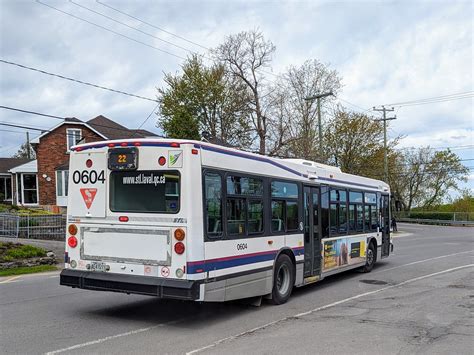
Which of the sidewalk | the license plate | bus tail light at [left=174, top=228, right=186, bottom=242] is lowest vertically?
the sidewalk

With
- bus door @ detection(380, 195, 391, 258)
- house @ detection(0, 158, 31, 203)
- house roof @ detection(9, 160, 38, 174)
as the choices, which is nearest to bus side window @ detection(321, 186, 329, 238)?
bus door @ detection(380, 195, 391, 258)

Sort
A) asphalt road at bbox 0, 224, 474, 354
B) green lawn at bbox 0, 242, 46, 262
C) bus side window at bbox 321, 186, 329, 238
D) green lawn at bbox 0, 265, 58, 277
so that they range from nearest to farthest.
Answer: asphalt road at bbox 0, 224, 474, 354, bus side window at bbox 321, 186, 329, 238, green lawn at bbox 0, 265, 58, 277, green lawn at bbox 0, 242, 46, 262

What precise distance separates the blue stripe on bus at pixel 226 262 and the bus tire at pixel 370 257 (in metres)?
6.11

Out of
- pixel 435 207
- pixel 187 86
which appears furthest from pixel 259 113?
pixel 435 207

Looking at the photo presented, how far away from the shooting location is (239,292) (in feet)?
26.2

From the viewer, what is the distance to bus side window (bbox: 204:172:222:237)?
7.39 metres

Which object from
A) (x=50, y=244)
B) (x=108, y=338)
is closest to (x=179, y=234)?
(x=108, y=338)

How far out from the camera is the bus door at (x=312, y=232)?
10.6m

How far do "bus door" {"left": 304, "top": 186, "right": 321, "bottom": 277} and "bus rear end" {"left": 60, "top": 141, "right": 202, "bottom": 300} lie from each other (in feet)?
13.4

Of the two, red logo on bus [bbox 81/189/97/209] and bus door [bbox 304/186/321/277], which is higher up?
red logo on bus [bbox 81/189/97/209]

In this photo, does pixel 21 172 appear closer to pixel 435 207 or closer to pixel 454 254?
pixel 454 254

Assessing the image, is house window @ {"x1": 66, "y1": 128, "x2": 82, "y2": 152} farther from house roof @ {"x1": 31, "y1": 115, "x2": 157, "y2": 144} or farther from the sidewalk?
the sidewalk

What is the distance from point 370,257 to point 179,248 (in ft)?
30.2

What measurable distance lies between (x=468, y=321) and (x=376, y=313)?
147 centimetres
